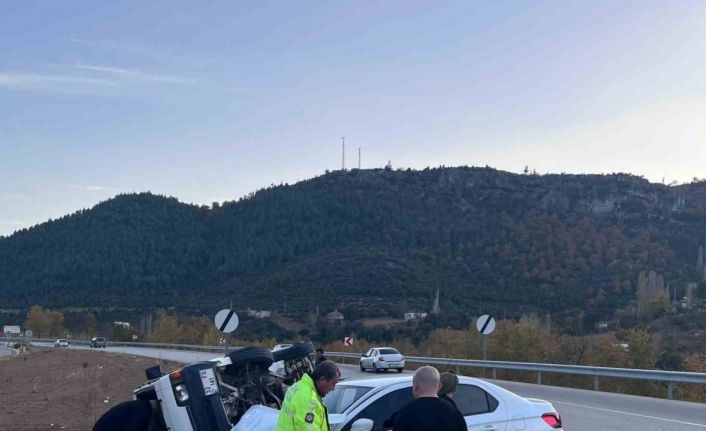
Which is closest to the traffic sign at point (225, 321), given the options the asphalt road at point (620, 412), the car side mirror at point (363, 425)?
the asphalt road at point (620, 412)

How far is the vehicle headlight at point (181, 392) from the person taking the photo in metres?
8.54

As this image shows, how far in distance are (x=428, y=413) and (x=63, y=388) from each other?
98.3ft

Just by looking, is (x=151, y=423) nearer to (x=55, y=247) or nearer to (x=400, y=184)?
(x=400, y=184)

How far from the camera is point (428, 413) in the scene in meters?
6.56

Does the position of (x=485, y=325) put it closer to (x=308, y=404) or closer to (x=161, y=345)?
(x=308, y=404)

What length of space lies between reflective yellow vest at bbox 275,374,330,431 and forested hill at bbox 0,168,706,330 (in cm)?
7447

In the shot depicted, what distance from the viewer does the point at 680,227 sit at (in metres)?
102

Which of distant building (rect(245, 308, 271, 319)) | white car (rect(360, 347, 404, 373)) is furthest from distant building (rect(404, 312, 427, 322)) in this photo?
white car (rect(360, 347, 404, 373))

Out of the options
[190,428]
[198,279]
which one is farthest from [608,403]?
[198,279]

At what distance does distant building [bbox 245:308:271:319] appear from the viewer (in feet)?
302

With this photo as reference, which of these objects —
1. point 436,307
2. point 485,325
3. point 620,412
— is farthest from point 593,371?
point 436,307

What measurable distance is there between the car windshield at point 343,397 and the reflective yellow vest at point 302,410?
11.8ft

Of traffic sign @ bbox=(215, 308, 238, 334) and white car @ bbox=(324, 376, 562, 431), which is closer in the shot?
white car @ bbox=(324, 376, 562, 431)

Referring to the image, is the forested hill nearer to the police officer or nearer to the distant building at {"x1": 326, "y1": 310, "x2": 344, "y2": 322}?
the distant building at {"x1": 326, "y1": 310, "x2": 344, "y2": 322}
